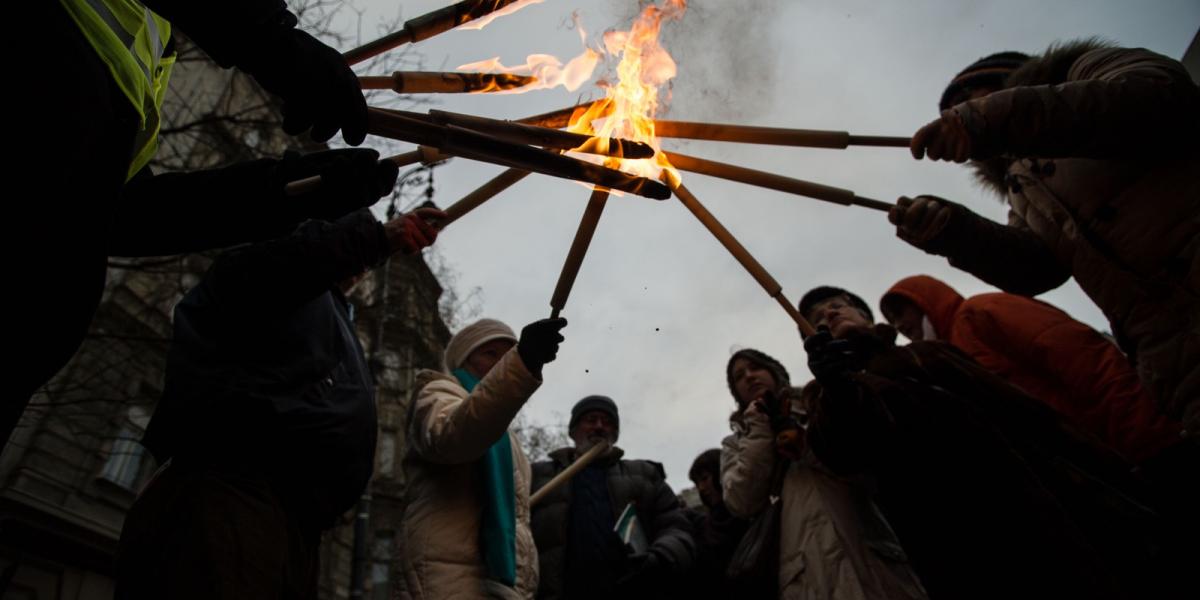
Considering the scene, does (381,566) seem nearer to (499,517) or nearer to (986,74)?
(499,517)

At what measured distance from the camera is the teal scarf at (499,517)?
3053 mm

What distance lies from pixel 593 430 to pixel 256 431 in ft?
10.0

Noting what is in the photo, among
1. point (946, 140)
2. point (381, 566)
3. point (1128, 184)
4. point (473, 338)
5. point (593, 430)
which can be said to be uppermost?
point (381, 566)

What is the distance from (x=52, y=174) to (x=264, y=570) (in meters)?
1.29

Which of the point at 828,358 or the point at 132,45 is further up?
the point at 132,45

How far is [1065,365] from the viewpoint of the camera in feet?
10.4

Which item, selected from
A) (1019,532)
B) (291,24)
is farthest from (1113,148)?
(291,24)

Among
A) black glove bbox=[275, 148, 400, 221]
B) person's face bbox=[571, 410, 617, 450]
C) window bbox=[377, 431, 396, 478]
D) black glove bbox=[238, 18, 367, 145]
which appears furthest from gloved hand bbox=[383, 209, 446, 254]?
window bbox=[377, 431, 396, 478]

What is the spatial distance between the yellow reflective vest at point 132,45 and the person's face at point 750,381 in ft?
10.8

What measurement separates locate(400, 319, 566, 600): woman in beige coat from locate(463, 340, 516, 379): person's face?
602 mm

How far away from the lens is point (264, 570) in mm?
2045

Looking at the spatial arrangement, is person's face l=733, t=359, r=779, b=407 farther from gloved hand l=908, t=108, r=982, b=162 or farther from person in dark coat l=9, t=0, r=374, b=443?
person in dark coat l=9, t=0, r=374, b=443

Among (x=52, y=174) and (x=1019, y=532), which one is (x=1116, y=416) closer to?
(x=1019, y=532)

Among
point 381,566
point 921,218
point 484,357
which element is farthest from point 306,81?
point 381,566
